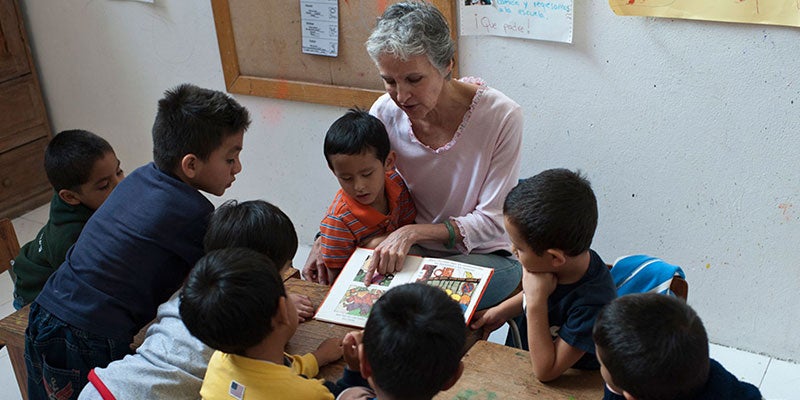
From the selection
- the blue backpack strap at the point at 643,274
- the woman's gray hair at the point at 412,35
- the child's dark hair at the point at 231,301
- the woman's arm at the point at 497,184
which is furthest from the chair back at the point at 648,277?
the child's dark hair at the point at 231,301

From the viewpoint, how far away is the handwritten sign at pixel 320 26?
125 inches

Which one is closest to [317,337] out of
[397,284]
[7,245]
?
[397,284]

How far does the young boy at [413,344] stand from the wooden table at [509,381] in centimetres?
19

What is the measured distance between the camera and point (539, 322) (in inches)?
66.6

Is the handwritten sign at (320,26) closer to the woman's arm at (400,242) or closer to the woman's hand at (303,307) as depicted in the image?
the woman's arm at (400,242)

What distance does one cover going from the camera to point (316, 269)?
237cm

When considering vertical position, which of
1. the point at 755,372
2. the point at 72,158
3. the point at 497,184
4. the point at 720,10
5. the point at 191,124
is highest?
the point at 720,10

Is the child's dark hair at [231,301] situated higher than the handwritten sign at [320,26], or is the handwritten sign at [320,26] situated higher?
the handwritten sign at [320,26]

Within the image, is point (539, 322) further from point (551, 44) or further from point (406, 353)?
point (551, 44)

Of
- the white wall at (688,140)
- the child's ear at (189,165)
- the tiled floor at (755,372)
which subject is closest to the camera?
the child's ear at (189,165)

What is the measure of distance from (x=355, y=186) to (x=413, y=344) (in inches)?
36.6

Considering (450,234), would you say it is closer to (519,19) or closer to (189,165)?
(189,165)

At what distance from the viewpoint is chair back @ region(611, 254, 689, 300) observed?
1.83 metres

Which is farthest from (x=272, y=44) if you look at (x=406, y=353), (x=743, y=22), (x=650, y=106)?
(x=406, y=353)
